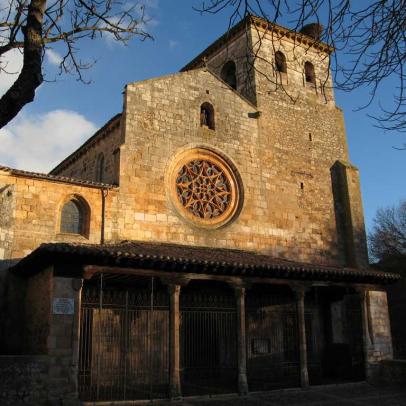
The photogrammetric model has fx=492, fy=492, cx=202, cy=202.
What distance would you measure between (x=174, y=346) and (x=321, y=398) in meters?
3.88

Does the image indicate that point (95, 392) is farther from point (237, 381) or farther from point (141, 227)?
point (141, 227)

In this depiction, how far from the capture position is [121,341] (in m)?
12.9

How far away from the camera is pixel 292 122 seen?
20.4 m

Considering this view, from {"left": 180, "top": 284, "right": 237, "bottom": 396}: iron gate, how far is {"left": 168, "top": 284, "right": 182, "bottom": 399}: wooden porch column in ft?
2.90

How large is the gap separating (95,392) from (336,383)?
715 cm

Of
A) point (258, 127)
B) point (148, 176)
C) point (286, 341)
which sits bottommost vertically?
point (286, 341)

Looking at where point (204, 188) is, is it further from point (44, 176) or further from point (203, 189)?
point (44, 176)

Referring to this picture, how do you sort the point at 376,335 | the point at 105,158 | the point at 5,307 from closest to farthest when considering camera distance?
the point at 5,307, the point at 376,335, the point at 105,158

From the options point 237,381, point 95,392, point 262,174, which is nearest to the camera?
point 95,392

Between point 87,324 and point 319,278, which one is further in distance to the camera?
point 319,278

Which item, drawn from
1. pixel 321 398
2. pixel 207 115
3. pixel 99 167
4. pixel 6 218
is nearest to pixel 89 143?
pixel 99 167

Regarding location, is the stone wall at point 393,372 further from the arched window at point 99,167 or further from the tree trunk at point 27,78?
the tree trunk at point 27,78

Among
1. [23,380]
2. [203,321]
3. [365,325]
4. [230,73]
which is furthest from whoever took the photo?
[230,73]

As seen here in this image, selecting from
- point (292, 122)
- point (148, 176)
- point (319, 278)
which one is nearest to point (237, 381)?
point (319, 278)
